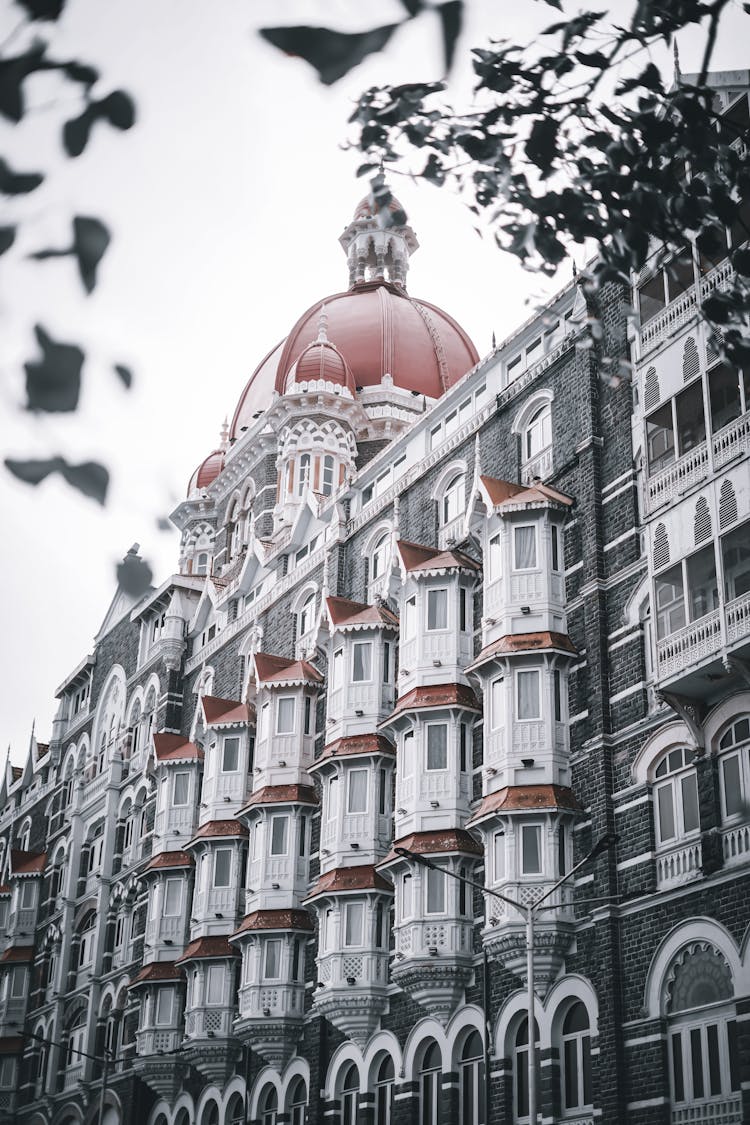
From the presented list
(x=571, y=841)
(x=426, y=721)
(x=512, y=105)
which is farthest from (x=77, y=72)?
(x=426, y=721)

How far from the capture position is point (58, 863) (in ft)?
196

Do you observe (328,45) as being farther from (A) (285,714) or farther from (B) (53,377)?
(A) (285,714)

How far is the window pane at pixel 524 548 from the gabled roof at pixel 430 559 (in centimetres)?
245

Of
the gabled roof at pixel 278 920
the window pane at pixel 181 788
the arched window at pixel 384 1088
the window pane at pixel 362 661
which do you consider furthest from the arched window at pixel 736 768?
the window pane at pixel 181 788

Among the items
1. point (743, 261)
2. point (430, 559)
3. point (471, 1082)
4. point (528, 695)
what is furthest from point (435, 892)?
point (743, 261)

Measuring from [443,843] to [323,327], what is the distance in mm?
30363

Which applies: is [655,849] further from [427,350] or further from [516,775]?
[427,350]

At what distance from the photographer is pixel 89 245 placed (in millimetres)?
8461

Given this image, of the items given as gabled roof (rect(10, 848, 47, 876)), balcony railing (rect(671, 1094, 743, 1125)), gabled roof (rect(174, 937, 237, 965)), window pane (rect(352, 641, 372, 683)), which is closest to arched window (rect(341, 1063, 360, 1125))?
gabled roof (rect(174, 937, 237, 965))

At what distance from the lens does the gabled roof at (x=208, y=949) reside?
40.9m

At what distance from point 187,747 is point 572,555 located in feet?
62.6

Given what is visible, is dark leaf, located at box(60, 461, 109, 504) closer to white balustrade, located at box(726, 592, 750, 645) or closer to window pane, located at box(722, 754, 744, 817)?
white balustrade, located at box(726, 592, 750, 645)

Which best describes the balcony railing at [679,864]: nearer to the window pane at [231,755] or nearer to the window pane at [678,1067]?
the window pane at [678,1067]

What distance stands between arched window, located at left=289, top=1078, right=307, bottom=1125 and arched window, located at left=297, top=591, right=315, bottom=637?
12489 mm
